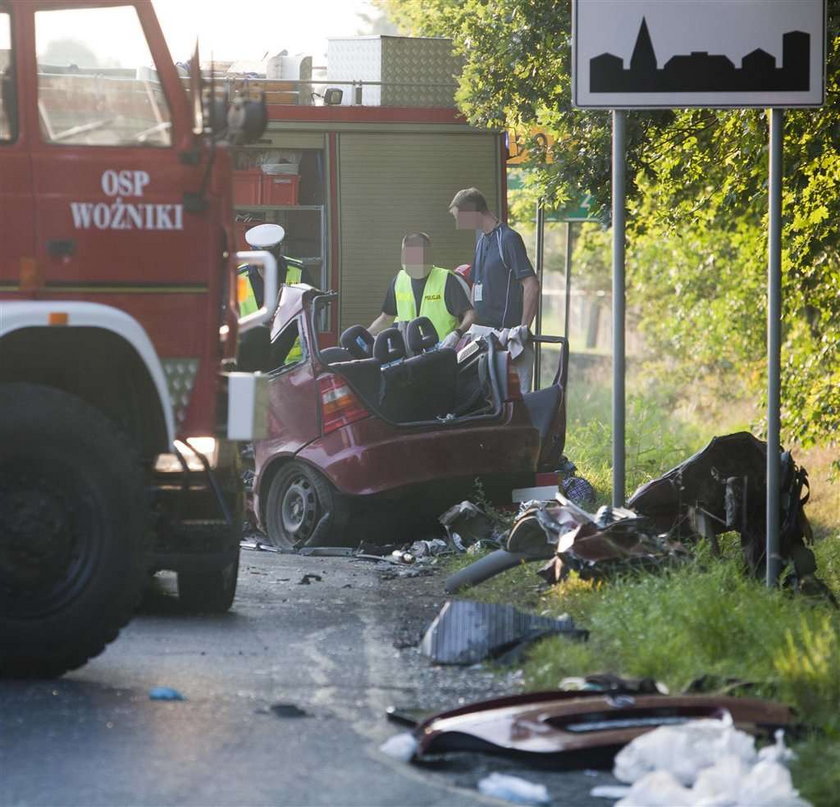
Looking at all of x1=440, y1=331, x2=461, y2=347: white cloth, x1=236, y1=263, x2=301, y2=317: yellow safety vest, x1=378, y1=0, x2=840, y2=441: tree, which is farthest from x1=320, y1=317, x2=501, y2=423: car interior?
x1=378, y1=0, x2=840, y2=441: tree

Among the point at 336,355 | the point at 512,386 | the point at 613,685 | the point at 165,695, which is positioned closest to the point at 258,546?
the point at 336,355

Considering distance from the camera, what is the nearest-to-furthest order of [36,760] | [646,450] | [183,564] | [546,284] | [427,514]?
[36,760], [183,564], [427,514], [646,450], [546,284]

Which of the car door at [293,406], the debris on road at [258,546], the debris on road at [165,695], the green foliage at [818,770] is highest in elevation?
the car door at [293,406]

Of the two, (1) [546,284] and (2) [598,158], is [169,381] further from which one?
(1) [546,284]

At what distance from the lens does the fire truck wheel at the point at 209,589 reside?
7.96m

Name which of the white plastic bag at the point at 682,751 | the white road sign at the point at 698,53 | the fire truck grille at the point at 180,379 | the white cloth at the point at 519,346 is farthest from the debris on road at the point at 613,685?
the white cloth at the point at 519,346

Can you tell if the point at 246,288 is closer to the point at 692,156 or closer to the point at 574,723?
the point at 574,723

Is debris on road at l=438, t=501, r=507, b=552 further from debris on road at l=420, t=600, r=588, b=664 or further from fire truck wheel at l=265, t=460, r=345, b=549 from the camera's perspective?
debris on road at l=420, t=600, r=588, b=664

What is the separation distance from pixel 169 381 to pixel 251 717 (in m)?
1.34

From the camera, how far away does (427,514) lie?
1056 cm

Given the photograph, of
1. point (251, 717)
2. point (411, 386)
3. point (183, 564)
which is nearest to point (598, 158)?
point (411, 386)

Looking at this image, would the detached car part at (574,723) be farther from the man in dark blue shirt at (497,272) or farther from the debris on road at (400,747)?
the man in dark blue shirt at (497,272)

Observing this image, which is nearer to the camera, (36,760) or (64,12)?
(36,760)

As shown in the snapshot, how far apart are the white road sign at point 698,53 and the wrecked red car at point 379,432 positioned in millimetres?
3126
